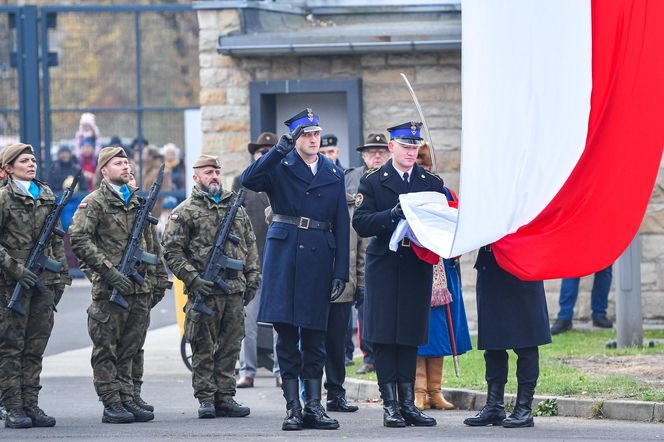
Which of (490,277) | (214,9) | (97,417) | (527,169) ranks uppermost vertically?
(214,9)

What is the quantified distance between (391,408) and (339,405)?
4.21 ft

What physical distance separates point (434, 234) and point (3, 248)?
9.39 ft

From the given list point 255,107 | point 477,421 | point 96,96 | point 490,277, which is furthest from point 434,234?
point 96,96

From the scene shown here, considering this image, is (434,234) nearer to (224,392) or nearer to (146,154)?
(224,392)

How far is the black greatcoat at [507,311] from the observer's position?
1025 cm

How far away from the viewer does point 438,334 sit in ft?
37.2

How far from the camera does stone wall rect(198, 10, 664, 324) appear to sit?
54.9ft

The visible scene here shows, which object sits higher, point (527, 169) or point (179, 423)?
point (527, 169)

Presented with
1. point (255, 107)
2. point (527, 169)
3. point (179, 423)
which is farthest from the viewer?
point (255, 107)

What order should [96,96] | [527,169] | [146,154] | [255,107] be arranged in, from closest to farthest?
[527,169] < [255,107] < [146,154] < [96,96]

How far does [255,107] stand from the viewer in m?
16.8

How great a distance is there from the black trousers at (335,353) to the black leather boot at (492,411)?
1.36 m

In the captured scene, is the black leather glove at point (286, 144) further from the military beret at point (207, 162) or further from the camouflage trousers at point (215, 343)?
the camouflage trousers at point (215, 343)

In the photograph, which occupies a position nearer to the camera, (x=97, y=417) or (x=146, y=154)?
(x=97, y=417)
